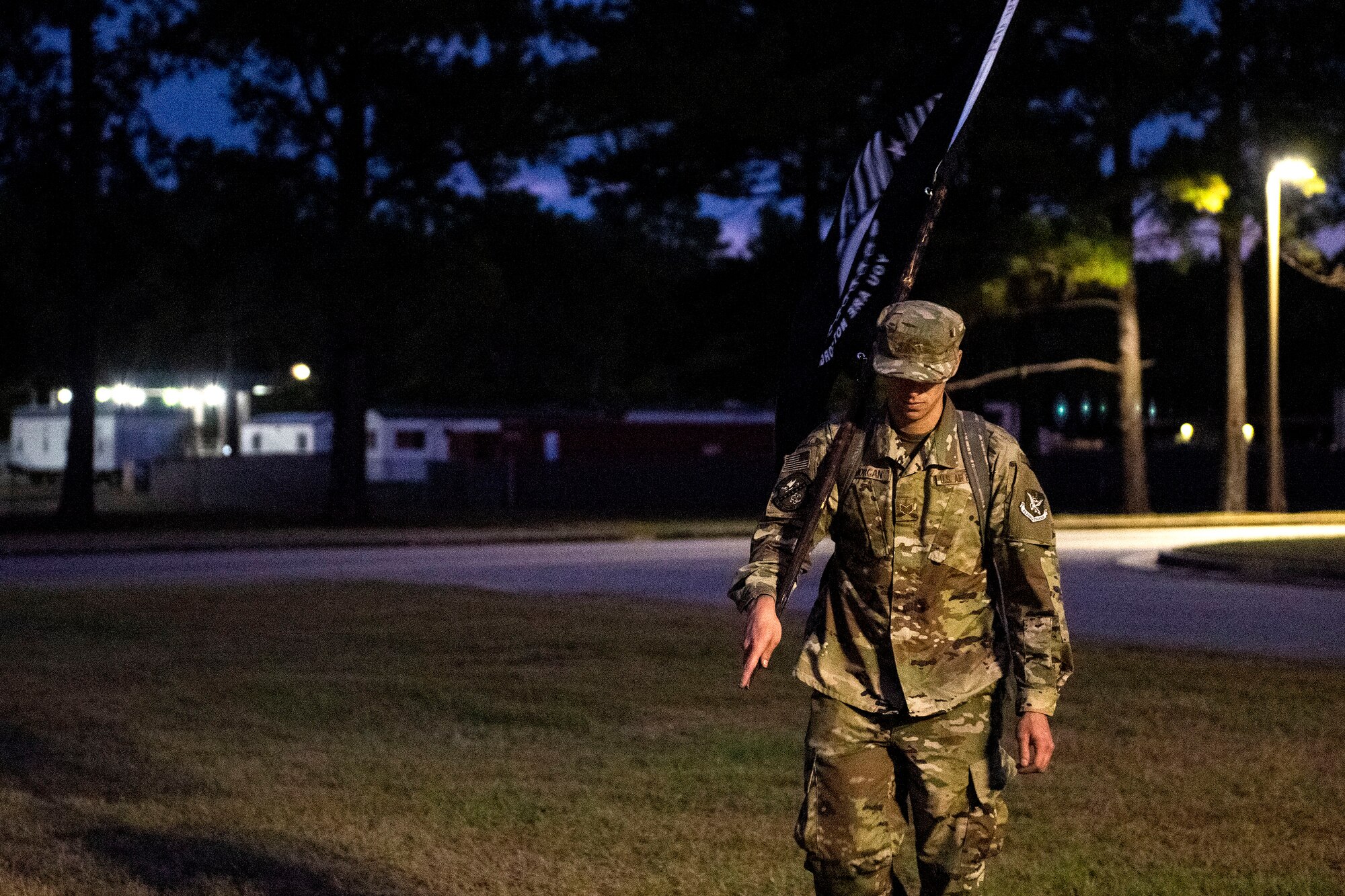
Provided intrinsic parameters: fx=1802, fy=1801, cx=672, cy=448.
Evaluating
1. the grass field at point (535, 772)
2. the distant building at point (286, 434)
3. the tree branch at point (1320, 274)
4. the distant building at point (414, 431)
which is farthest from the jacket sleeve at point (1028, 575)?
the distant building at point (286, 434)

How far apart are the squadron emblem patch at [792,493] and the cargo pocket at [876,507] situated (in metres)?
0.14

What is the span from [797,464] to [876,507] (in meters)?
0.26

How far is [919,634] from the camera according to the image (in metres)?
4.61

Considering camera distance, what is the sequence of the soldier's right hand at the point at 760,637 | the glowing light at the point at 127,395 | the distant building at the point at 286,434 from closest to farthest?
the soldier's right hand at the point at 760,637 < the distant building at the point at 286,434 < the glowing light at the point at 127,395

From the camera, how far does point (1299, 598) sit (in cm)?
1831

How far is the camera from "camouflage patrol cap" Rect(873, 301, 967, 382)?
4.46 metres

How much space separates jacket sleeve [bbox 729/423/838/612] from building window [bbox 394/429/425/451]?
6371cm

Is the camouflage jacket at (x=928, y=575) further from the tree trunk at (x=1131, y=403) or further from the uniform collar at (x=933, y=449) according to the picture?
the tree trunk at (x=1131, y=403)

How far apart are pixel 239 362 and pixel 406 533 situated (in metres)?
80.2

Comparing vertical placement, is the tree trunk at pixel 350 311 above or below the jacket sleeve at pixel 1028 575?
above

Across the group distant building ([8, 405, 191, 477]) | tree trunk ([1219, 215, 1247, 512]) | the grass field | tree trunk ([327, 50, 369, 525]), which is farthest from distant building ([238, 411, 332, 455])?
the grass field

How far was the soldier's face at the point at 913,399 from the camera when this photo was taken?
4496mm

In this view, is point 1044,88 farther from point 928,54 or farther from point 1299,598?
point 1299,598

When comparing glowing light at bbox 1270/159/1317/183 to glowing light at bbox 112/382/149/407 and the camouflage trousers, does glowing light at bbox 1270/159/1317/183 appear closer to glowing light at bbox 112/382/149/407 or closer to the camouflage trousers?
the camouflage trousers
